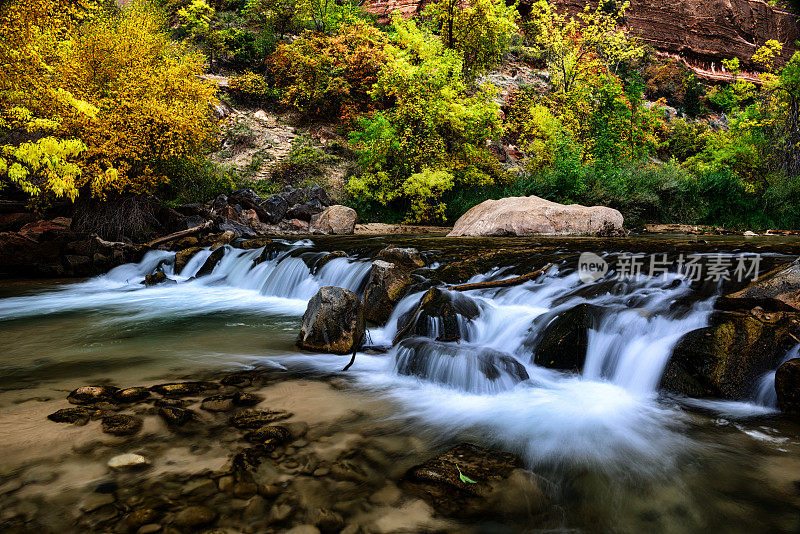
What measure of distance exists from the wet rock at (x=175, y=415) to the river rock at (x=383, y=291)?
2.99 m

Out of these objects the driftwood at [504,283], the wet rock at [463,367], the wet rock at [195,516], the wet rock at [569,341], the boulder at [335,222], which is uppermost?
the boulder at [335,222]

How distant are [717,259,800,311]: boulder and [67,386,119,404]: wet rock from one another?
5.16m

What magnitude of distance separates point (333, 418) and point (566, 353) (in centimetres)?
232

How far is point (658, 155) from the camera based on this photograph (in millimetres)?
30656

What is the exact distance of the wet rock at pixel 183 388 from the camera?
3066 mm

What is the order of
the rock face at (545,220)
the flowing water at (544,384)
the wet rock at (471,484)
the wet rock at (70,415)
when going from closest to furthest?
1. the wet rock at (471,484)
2. the flowing water at (544,384)
3. the wet rock at (70,415)
4. the rock face at (545,220)

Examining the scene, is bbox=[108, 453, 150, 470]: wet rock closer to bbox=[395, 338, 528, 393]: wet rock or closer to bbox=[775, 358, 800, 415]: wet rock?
bbox=[395, 338, 528, 393]: wet rock

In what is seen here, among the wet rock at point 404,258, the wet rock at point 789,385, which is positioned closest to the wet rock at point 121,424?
the wet rock at point 789,385

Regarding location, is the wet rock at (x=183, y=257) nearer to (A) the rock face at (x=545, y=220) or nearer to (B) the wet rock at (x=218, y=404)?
(A) the rock face at (x=545, y=220)

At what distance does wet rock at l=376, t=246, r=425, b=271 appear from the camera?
6812 mm

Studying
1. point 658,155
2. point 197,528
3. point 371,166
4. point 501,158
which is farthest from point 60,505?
point 658,155

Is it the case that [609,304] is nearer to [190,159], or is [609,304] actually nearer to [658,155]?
[190,159]

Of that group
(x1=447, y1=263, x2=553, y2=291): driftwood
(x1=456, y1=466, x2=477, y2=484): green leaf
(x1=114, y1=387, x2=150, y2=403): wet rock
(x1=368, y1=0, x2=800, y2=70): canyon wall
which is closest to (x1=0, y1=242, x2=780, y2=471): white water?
(x1=447, y1=263, x2=553, y2=291): driftwood

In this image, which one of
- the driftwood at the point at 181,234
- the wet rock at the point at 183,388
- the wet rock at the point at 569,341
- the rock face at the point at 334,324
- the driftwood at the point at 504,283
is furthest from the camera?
the driftwood at the point at 181,234
